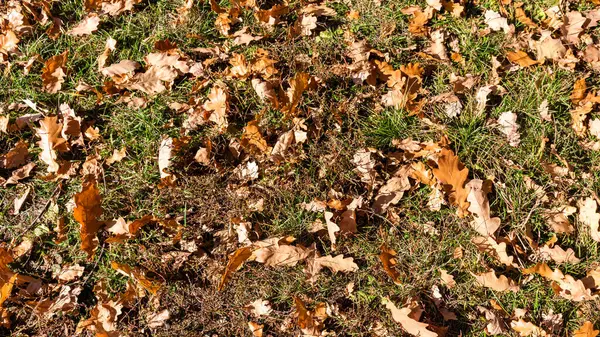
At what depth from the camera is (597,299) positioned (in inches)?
113

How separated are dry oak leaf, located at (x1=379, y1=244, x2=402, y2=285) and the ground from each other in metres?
0.03

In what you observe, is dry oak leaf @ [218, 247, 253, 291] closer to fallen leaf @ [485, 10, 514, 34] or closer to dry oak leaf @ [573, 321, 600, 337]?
dry oak leaf @ [573, 321, 600, 337]

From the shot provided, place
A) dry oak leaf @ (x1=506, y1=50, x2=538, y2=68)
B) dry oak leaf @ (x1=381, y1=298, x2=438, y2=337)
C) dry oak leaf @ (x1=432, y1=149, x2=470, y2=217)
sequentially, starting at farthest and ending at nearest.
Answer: dry oak leaf @ (x1=506, y1=50, x2=538, y2=68) → dry oak leaf @ (x1=432, y1=149, x2=470, y2=217) → dry oak leaf @ (x1=381, y1=298, x2=438, y2=337)

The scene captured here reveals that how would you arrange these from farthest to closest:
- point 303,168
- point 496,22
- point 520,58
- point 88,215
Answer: point 496,22, point 520,58, point 303,168, point 88,215

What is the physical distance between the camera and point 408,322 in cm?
279

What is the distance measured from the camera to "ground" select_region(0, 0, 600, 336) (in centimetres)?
294

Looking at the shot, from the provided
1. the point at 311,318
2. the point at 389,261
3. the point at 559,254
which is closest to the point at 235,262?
the point at 311,318

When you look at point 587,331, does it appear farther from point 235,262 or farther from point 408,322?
point 235,262

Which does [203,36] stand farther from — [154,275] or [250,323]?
[250,323]

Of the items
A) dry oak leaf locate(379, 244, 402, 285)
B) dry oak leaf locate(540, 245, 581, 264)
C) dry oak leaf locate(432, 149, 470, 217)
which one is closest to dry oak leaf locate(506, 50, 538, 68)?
dry oak leaf locate(432, 149, 470, 217)

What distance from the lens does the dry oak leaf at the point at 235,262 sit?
290 centimetres

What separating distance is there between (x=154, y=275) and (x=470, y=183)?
6.01ft

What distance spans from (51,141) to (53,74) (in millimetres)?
506

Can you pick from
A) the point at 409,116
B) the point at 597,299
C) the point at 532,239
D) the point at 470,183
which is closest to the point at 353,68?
the point at 409,116
